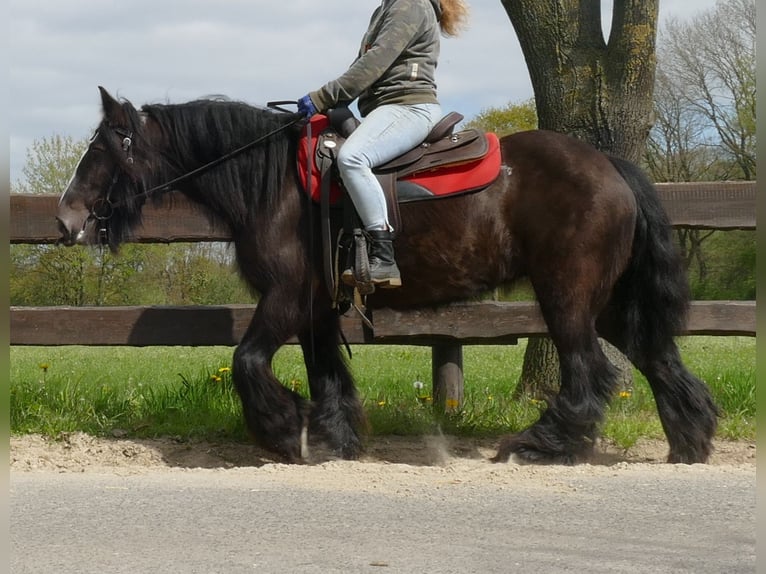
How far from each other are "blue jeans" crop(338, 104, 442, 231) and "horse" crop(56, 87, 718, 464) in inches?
12.7

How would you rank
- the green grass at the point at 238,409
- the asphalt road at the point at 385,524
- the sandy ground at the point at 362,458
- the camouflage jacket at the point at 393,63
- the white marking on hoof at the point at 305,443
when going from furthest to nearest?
the green grass at the point at 238,409 → the white marking on hoof at the point at 305,443 → the camouflage jacket at the point at 393,63 → the sandy ground at the point at 362,458 → the asphalt road at the point at 385,524

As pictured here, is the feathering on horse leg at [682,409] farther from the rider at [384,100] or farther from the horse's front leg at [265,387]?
the horse's front leg at [265,387]

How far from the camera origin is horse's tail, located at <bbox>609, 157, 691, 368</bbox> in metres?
6.30

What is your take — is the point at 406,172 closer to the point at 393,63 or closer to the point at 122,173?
the point at 393,63

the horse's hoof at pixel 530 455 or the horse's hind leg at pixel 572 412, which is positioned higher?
the horse's hind leg at pixel 572 412

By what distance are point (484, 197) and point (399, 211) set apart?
0.54 m

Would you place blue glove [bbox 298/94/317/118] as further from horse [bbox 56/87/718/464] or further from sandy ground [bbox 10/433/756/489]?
sandy ground [bbox 10/433/756/489]

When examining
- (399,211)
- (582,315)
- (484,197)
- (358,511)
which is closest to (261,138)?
(399,211)

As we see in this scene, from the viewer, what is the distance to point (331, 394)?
21.6ft

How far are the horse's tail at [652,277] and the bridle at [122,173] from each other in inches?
87.0

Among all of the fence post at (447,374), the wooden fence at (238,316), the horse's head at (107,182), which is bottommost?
the fence post at (447,374)

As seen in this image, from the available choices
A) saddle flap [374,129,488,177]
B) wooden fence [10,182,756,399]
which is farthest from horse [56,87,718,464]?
wooden fence [10,182,756,399]

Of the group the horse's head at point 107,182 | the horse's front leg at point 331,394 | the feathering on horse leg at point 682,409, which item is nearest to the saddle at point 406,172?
the horse's front leg at point 331,394

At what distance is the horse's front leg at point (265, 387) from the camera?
20.1 ft
